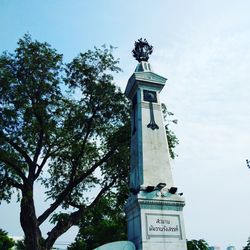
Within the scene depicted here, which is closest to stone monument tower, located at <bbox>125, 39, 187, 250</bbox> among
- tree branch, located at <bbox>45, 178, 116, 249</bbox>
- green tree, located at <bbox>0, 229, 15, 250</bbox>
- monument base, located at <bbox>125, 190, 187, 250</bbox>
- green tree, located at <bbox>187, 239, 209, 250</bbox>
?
monument base, located at <bbox>125, 190, 187, 250</bbox>

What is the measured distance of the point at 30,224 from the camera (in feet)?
48.4

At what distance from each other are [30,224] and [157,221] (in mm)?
7466

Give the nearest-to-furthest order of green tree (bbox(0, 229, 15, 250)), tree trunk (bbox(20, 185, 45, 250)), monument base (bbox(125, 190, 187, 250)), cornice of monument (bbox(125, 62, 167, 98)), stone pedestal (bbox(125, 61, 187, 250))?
1. monument base (bbox(125, 190, 187, 250))
2. stone pedestal (bbox(125, 61, 187, 250))
3. cornice of monument (bbox(125, 62, 167, 98))
4. tree trunk (bbox(20, 185, 45, 250))
5. green tree (bbox(0, 229, 15, 250))

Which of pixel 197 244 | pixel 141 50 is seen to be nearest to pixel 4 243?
pixel 197 244

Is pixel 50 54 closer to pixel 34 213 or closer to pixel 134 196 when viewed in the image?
pixel 34 213

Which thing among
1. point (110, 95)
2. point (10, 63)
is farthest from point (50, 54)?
point (110, 95)

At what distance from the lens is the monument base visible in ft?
32.2

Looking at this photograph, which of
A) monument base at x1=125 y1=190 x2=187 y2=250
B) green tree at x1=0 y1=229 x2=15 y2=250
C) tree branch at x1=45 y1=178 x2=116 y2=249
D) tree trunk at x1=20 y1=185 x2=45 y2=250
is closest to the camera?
monument base at x1=125 y1=190 x2=187 y2=250

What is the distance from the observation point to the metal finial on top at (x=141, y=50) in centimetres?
1476

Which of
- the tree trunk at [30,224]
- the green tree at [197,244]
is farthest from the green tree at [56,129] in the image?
the green tree at [197,244]

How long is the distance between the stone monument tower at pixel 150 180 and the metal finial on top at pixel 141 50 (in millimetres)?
682

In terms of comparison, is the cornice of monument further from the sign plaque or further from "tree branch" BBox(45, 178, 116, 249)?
"tree branch" BBox(45, 178, 116, 249)

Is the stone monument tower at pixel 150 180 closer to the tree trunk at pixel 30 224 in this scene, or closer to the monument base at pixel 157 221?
the monument base at pixel 157 221

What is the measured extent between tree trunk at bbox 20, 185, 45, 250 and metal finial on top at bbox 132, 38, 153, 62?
851 cm
